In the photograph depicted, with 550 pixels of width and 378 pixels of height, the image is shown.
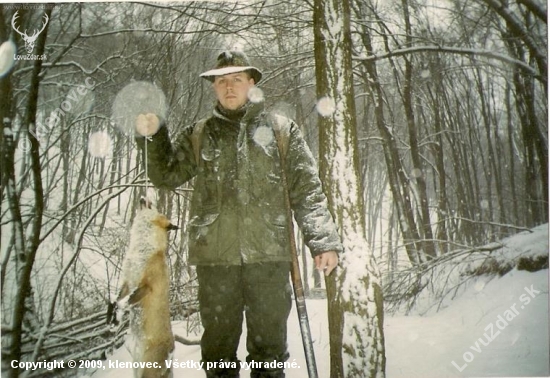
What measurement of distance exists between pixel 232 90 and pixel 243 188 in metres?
0.56

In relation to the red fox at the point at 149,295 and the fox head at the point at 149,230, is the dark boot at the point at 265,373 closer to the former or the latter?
the red fox at the point at 149,295

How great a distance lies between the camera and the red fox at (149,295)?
2.24 m

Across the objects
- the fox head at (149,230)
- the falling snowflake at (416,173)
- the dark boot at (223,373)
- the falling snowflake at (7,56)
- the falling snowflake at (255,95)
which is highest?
the falling snowflake at (7,56)

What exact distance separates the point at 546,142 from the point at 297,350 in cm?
209

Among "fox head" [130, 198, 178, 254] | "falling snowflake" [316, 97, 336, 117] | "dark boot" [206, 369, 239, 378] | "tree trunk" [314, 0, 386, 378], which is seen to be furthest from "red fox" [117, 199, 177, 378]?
"falling snowflake" [316, 97, 336, 117]

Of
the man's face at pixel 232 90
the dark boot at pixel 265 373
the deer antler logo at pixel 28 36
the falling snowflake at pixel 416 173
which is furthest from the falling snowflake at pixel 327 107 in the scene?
the deer antler logo at pixel 28 36

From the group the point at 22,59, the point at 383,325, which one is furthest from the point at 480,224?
the point at 22,59

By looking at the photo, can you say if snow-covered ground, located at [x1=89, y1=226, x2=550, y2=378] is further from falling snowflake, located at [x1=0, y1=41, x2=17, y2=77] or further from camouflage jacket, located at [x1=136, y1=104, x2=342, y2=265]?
falling snowflake, located at [x1=0, y1=41, x2=17, y2=77]

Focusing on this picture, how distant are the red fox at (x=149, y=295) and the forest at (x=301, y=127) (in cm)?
14

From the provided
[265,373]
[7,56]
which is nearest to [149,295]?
[265,373]

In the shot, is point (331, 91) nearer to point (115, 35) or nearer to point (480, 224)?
point (480, 224)

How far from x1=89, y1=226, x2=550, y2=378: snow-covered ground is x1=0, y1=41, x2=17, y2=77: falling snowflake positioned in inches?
74.9

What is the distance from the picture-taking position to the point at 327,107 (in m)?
2.43

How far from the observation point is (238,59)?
90.5 inches
